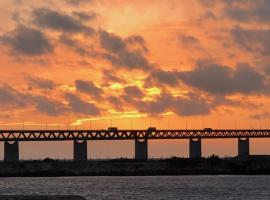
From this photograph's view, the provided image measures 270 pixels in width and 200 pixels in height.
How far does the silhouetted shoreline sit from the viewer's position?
18988cm

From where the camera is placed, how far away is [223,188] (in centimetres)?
12194

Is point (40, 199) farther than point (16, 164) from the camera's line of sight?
No

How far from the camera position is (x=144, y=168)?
19450cm

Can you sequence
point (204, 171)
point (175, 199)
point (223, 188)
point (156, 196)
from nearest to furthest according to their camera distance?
1. point (175, 199)
2. point (156, 196)
3. point (223, 188)
4. point (204, 171)

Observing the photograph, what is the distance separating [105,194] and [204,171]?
276 feet

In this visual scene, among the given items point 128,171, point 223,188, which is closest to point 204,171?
point 128,171

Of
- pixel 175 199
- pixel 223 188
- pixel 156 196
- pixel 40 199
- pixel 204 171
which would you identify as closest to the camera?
pixel 40 199

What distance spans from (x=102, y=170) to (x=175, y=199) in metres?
97.7

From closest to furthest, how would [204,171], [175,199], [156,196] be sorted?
[175,199] < [156,196] < [204,171]

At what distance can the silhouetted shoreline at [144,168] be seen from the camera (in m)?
190

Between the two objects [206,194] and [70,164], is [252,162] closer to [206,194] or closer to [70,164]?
[70,164]

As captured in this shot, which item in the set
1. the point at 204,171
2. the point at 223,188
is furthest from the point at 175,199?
the point at 204,171

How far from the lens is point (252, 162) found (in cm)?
19612

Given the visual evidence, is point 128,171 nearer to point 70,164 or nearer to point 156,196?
point 70,164
